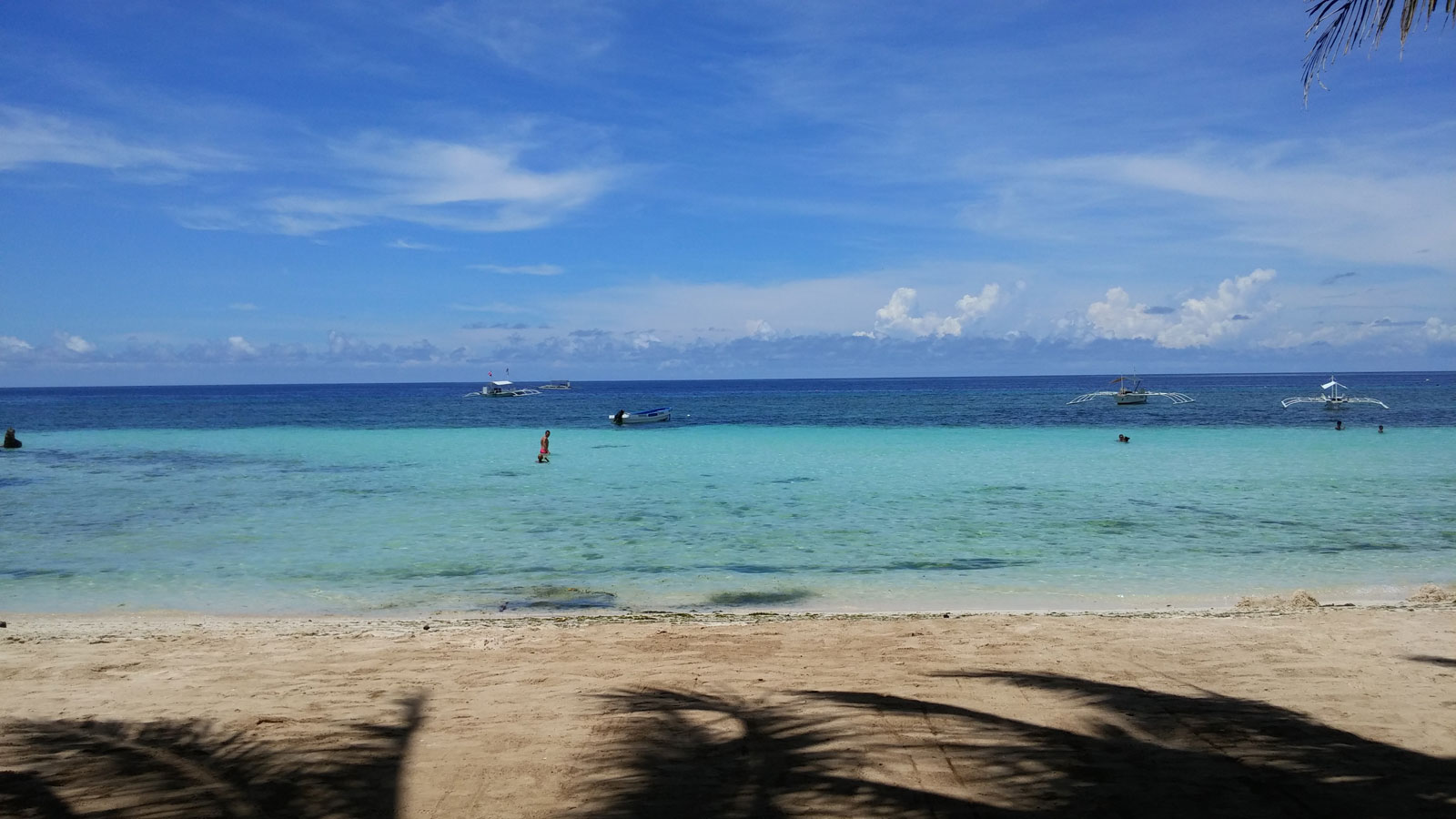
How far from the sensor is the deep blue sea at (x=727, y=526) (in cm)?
1174

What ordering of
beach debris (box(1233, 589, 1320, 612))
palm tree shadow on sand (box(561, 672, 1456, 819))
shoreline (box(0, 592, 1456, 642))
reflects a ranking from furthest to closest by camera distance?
beach debris (box(1233, 589, 1320, 612)) → shoreline (box(0, 592, 1456, 642)) → palm tree shadow on sand (box(561, 672, 1456, 819))

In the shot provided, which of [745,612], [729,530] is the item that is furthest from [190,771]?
[729,530]

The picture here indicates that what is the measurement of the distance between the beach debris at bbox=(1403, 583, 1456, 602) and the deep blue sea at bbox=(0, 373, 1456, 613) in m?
0.38

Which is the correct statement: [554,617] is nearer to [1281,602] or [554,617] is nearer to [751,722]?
[751,722]

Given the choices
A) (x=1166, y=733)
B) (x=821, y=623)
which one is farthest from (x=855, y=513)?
(x=1166, y=733)

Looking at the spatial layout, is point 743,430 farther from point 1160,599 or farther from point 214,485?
point 1160,599

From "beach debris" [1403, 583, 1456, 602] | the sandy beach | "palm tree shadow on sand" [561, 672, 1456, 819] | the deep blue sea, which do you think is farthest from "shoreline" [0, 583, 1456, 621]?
"palm tree shadow on sand" [561, 672, 1456, 819]

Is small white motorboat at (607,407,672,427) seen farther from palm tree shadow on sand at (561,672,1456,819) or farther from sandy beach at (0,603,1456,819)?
palm tree shadow on sand at (561,672,1456,819)

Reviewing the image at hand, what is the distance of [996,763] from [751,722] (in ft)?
5.27

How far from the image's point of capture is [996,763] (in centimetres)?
489

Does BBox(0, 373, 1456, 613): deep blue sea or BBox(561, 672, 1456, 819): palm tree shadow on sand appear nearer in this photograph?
BBox(561, 672, 1456, 819): palm tree shadow on sand

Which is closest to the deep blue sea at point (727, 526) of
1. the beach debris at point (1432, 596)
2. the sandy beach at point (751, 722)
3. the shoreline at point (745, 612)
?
the shoreline at point (745, 612)

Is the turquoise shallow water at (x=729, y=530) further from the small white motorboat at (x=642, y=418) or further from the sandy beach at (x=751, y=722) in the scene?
the small white motorboat at (x=642, y=418)

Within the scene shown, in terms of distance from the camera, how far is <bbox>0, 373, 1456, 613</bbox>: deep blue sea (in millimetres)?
11742
